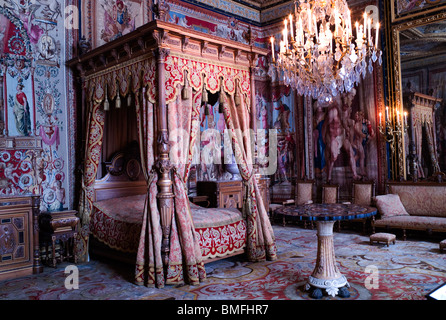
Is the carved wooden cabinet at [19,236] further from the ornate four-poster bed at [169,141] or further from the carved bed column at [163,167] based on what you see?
the carved bed column at [163,167]

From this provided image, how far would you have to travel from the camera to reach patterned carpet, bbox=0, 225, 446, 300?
14.5 ft

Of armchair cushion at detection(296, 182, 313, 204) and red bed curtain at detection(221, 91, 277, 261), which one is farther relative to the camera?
armchair cushion at detection(296, 182, 313, 204)

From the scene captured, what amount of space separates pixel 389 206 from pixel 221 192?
3602 mm

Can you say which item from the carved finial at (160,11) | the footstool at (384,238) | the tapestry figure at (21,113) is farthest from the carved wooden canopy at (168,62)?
the footstool at (384,238)

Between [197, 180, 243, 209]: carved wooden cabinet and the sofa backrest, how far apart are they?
11.5ft

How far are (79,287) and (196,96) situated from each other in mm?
3023

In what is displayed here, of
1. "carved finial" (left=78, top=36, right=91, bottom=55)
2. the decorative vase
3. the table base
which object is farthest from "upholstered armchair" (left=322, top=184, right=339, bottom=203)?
"carved finial" (left=78, top=36, right=91, bottom=55)

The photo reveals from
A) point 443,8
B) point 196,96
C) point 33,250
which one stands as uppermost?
point 443,8

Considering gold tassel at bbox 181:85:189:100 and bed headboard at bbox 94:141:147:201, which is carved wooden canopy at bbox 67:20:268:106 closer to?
gold tassel at bbox 181:85:189:100

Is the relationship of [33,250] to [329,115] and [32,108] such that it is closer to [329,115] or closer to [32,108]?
[32,108]

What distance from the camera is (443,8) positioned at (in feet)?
24.8

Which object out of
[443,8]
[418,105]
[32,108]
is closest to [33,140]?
[32,108]

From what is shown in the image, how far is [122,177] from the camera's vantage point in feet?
24.2

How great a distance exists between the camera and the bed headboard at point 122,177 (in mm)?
7037
